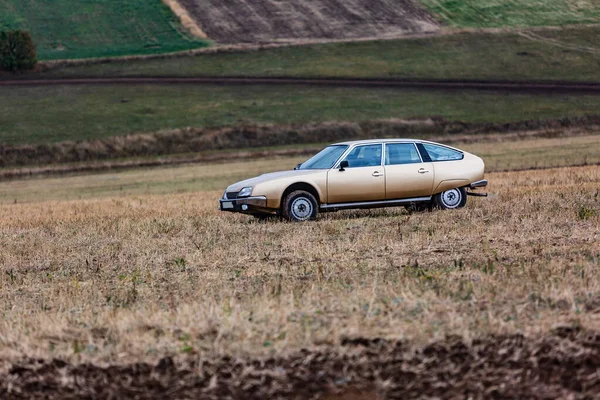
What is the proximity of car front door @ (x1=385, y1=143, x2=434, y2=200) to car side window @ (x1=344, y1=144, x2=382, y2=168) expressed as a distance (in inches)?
7.4

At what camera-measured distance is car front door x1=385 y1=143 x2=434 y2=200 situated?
674 inches

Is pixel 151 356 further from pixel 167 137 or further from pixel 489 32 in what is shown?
pixel 489 32

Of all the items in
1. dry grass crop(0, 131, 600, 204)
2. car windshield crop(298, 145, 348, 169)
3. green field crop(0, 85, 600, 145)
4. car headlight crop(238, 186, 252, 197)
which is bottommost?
dry grass crop(0, 131, 600, 204)

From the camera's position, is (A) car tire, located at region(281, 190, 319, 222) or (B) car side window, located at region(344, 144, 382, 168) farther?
(B) car side window, located at region(344, 144, 382, 168)

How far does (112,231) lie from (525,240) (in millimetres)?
7620

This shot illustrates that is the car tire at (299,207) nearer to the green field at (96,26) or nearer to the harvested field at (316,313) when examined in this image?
the harvested field at (316,313)

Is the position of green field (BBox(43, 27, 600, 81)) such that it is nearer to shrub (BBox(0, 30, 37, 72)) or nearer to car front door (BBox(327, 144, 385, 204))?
shrub (BBox(0, 30, 37, 72))

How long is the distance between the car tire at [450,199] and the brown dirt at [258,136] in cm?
2553

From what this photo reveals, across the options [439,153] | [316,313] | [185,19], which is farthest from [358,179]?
[185,19]

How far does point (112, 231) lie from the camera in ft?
55.0

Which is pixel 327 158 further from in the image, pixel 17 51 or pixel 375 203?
pixel 17 51

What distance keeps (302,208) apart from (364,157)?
148 centimetres

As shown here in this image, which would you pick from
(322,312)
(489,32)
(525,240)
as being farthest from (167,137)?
(322,312)

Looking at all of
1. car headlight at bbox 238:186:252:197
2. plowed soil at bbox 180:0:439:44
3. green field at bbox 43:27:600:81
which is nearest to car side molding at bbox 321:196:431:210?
car headlight at bbox 238:186:252:197
